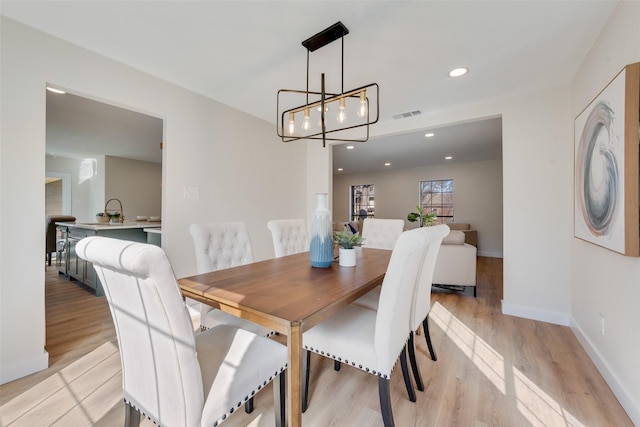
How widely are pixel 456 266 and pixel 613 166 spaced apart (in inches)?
83.4

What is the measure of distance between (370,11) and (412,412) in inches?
93.1

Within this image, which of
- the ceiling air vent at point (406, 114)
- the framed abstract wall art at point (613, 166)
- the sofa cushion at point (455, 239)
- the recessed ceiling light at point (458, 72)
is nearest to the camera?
the framed abstract wall art at point (613, 166)

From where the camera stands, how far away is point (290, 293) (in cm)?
123

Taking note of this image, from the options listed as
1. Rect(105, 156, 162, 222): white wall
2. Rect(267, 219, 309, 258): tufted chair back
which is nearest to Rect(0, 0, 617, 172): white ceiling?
Rect(267, 219, 309, 258): tufted chair back

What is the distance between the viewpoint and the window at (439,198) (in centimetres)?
725

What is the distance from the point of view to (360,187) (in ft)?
29.3

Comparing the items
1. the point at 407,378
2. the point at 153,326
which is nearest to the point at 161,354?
the point at 153,326

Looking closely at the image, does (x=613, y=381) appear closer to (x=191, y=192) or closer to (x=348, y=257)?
(x=348, y=257)

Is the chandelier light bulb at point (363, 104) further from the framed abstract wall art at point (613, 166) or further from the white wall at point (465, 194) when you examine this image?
the white wall at point (465, 194)

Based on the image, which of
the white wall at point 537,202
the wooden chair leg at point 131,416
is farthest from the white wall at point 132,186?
the white wall at point 537,202

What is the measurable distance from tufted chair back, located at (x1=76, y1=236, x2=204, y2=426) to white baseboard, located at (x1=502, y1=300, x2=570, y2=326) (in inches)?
122

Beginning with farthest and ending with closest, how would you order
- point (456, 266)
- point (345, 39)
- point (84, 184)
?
1. point (84, 184)
2. point (456, 266)
3. point (345, 39)

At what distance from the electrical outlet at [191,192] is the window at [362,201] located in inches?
257

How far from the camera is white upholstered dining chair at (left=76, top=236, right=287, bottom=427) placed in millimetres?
769
